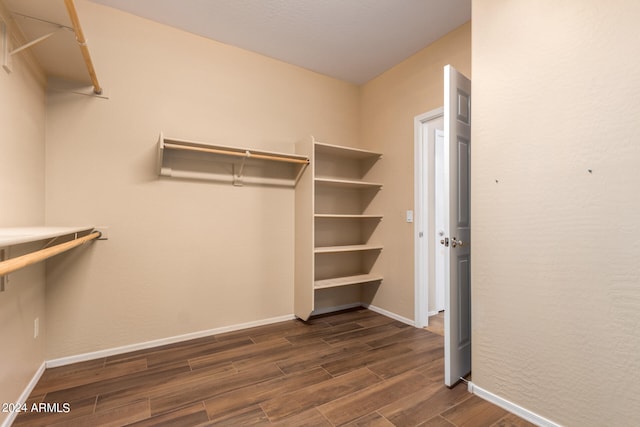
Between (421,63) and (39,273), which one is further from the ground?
(421,63)

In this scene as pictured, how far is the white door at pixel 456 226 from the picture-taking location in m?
1.91

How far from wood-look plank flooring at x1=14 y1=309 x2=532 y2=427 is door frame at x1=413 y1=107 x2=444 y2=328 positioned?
347 millimetres

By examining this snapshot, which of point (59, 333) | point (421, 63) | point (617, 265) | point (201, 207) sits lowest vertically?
point (59, 333)

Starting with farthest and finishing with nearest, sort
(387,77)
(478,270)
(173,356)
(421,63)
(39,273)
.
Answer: (387,77) < (421,63) < (173,356) < (39,273) < (478,270)

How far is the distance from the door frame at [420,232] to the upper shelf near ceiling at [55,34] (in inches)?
109

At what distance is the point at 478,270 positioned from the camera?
73.2 inches

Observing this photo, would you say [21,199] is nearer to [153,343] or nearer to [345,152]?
[153,343]

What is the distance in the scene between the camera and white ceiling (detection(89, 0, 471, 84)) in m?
2.33

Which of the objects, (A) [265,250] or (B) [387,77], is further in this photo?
(B) [387,77]

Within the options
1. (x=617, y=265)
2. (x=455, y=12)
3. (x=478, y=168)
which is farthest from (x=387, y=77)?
(x=617, y=265)

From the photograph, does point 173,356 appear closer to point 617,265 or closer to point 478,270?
point 478,270

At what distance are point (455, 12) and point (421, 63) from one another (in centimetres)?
60

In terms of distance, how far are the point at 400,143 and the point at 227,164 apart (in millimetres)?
1870

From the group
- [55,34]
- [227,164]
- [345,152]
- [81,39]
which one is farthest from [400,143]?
[55,34]
